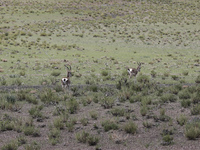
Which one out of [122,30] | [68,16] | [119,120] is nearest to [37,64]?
[119,120]

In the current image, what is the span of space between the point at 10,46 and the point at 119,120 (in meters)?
26.3

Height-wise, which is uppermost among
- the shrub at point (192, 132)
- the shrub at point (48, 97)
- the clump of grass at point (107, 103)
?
the shrub at point (192, 132)

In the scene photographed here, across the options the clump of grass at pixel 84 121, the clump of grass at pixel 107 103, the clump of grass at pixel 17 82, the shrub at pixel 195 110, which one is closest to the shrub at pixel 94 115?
the clump of grass at pixel 84 121

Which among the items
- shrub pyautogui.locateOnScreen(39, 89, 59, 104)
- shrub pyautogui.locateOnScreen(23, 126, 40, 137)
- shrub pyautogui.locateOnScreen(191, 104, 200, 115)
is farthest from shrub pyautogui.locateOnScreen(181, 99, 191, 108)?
shrub pyautogui.locateOnScreen(23, 126, 40, 137)

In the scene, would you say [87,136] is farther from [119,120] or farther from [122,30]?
[122,30]

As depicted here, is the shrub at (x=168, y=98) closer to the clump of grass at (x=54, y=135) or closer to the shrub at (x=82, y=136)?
the shrub at (x=82, y=136)

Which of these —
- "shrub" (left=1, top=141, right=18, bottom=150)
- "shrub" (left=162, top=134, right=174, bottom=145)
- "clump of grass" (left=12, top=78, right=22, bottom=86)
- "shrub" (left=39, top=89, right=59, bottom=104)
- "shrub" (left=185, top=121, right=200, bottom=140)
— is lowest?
"clump of grass" (left=12, top=78, right=22, bottom=86)

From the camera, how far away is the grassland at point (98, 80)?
11.0m

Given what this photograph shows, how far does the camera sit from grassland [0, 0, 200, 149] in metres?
11.0

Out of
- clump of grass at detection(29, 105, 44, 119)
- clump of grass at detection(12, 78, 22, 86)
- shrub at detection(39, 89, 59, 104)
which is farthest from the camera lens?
clump of grass at detection(12, 78, 22, 86)

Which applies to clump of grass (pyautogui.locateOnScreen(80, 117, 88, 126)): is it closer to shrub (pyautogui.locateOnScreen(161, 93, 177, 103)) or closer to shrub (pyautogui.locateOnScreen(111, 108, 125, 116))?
shrub (pyautogui.locateOnScreen(111, 108, 125, 116))

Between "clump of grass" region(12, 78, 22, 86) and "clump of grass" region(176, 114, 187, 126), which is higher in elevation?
"clump of grass" region(176, 114, 187, 126)

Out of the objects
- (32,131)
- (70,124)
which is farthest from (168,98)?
(32,131)

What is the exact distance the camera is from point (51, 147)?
33.0 ft
